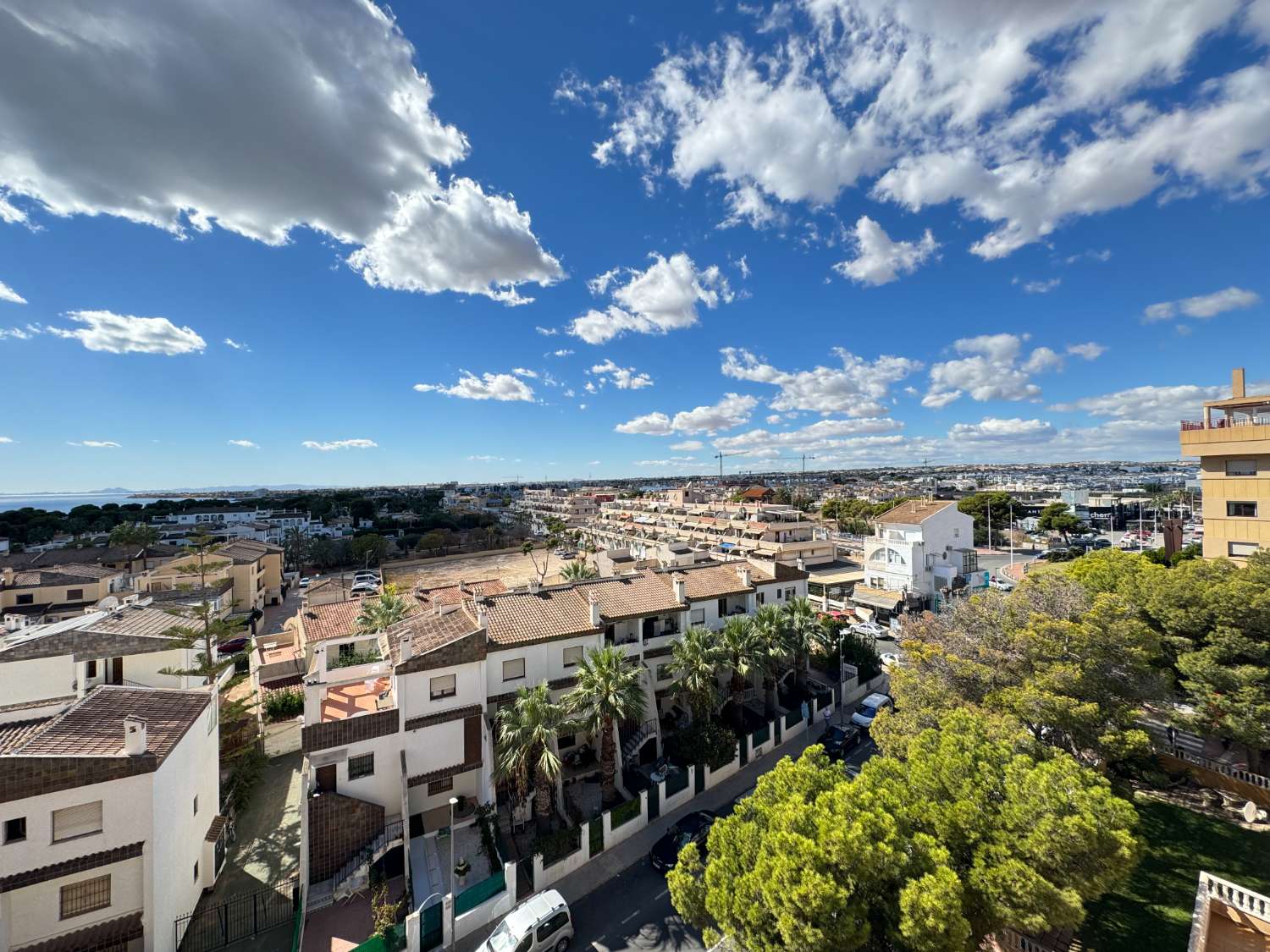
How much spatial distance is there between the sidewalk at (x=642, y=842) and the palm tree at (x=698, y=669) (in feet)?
10.6

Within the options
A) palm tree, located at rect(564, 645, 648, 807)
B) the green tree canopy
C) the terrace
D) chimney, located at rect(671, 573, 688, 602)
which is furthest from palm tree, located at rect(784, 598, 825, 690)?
the terrace

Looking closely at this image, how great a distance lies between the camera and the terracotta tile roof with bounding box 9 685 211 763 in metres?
13.5

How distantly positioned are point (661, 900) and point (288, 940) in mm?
11927

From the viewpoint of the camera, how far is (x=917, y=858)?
10.4 m

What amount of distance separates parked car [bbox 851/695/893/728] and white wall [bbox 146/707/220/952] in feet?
95.3

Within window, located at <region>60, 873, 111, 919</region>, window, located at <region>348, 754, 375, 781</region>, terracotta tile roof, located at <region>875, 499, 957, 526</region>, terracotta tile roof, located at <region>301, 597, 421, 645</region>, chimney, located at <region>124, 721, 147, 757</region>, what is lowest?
window, located at <region>60, 873, 111, 919</region>

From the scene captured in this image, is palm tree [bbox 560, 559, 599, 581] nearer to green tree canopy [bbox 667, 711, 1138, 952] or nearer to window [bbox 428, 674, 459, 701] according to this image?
window [bbox 428, 674, 459, 701]

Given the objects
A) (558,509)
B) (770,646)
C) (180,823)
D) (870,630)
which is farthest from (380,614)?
(558,509)

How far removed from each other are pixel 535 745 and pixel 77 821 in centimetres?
1286

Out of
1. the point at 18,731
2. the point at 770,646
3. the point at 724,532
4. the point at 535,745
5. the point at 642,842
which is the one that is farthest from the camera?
the point at 724,532

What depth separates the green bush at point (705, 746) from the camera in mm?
22891

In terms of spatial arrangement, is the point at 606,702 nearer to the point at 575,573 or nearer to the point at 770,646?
the point at 770,646

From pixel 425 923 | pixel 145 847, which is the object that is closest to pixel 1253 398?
pixel 425 923

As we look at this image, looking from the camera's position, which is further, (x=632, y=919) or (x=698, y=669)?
(x=698, y=669)
